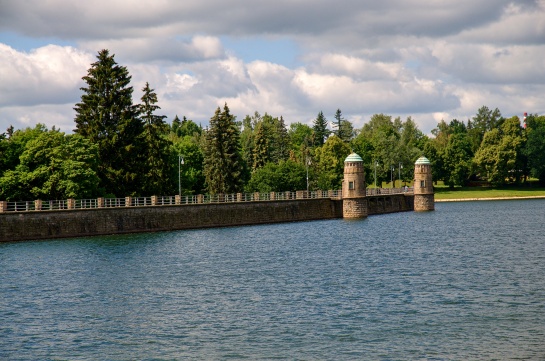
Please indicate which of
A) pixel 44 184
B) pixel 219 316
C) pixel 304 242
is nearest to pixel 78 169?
pixel 44 184

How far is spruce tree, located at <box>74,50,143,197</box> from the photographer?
3585 inches

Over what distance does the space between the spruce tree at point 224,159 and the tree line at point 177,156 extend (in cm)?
15

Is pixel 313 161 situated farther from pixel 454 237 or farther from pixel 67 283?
pixel 67 283

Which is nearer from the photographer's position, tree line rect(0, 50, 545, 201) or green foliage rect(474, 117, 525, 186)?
tree line rect(0, 50, 545, 201)

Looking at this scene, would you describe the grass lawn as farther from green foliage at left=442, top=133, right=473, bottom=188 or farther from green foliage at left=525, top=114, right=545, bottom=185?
Result: green foliage at left=525, top=114, right=545, bottom=185

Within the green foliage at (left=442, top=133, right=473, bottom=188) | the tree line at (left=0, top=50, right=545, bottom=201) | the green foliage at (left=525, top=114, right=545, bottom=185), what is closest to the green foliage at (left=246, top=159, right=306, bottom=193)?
the tree line at (left=0, top=50, right=545, bottom=201)

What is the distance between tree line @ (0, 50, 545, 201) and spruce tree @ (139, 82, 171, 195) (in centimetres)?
13

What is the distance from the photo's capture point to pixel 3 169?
8344 cm

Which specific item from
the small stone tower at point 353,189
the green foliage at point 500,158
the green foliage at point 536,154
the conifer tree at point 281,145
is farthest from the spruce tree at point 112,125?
the green foliage at point 536,154

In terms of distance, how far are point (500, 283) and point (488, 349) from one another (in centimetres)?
1663

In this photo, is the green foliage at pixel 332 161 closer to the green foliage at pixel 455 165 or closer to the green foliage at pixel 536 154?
the green foliage at pixel 455 165

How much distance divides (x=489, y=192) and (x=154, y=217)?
334ft

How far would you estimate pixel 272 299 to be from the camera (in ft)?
144

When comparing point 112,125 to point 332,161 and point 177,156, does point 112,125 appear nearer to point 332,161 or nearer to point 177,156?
point 177,156
